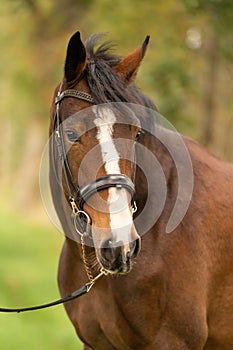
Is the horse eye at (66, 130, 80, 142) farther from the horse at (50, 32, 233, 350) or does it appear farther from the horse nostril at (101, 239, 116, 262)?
the horse nostril at (101, 239, 116, 262)

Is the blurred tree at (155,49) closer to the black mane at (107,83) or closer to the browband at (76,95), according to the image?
the black mane at (107,83)

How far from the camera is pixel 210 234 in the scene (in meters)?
4.58

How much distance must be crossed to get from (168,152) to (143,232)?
0.60 meters

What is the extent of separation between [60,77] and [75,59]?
1351 cm

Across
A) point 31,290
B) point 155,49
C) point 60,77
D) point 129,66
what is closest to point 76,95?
point 129,66

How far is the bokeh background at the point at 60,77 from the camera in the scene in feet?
30.2

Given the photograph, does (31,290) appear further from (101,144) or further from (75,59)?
(101,144)

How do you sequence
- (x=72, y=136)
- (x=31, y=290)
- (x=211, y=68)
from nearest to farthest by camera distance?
(x=72, y=136), (x=31, y=290), (x=211, y=68)

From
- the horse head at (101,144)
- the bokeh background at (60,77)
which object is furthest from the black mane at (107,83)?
the bokeh background at (60,77)

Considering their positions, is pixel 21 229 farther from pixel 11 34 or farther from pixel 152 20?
pixel 152 20

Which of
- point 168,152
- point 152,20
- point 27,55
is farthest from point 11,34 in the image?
point 168,152

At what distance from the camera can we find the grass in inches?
333

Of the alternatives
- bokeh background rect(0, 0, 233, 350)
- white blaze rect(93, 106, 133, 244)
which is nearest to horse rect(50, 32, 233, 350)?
white blaze rect(93, 106, 133, 244)

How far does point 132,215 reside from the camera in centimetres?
404
